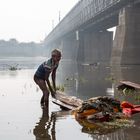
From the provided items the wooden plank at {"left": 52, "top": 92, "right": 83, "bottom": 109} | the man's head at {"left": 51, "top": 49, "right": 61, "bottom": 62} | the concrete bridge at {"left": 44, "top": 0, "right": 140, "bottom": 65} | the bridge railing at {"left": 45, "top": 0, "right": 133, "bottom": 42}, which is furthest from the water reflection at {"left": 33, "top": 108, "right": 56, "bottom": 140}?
the bridge railing at {"left": 45, "top": 0, "right": 133, "bottom": 42}

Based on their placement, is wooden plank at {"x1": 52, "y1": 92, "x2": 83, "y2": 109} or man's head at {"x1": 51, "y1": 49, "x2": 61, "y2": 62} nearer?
man's head at {"x1": 51, "y1": 49, "x2": 61, "y2": 62}

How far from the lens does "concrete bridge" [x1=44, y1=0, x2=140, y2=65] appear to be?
50375 mm

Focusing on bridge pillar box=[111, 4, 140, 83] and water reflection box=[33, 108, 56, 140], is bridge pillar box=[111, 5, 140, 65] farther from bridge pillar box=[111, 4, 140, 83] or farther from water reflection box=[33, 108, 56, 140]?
water reflection box=[33, 108, 56, 140]

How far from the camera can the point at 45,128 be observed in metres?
8.62

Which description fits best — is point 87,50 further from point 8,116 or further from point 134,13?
point 8,116

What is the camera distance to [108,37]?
85.2 meters

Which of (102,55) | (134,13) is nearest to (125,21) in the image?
(134,13)

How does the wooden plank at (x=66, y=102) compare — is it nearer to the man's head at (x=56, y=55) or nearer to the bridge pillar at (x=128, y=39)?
the man's head at (x=56, y=55)

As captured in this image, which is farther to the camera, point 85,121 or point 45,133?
point 85,121

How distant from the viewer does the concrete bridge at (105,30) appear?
5038 centimetres

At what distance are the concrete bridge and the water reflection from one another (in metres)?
39.9

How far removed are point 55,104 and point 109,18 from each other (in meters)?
56.6

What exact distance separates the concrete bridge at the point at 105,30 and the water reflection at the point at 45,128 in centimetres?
3985

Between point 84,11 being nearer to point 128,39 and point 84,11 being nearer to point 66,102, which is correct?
point 128,39
